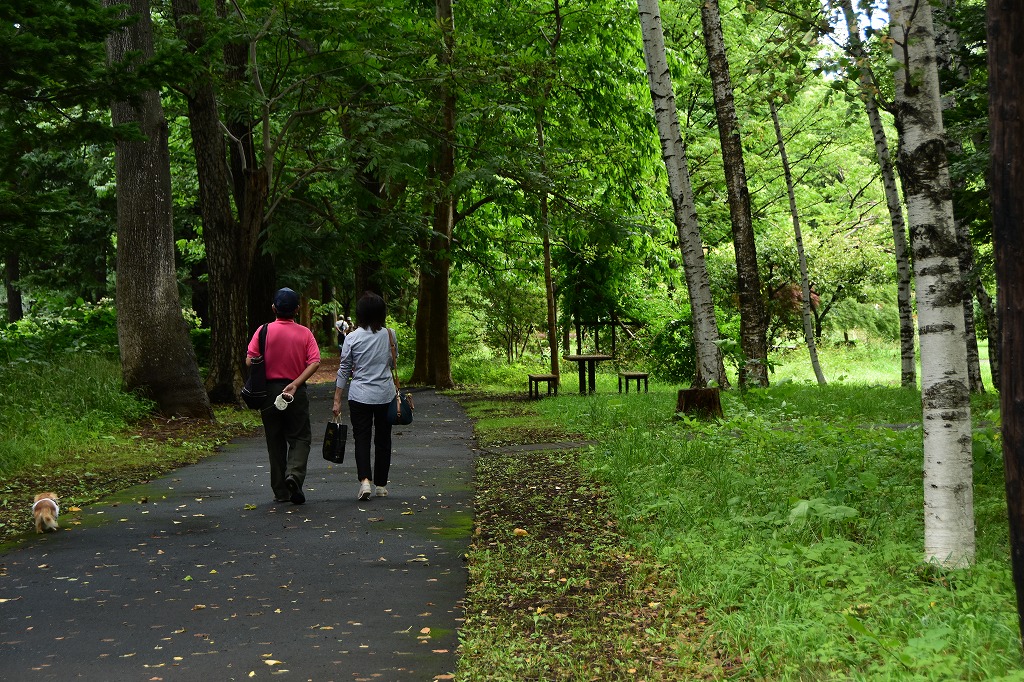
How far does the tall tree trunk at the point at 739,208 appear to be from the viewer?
16.5m

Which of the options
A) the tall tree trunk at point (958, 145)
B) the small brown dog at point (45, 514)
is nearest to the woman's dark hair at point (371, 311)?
the small brown dog at point (45, 514)

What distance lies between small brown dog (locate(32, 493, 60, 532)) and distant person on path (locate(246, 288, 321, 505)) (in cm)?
191

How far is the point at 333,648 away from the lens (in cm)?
511

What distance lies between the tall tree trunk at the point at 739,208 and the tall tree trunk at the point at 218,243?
9.39 m

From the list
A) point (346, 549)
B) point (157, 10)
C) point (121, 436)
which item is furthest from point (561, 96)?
point (346, 549)

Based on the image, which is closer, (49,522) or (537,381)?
(49,522)

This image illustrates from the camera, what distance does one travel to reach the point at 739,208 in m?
17.5

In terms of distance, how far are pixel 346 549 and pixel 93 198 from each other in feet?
91.9

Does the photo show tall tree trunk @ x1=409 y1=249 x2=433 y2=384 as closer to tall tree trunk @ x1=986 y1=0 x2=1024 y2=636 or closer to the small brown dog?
the small brown dog

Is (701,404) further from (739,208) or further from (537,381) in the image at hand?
(537,381)

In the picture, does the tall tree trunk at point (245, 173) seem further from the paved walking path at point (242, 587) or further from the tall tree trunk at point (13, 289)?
the tall tree trunk at point (13, 289)

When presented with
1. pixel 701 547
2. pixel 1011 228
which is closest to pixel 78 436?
pixel 701 547

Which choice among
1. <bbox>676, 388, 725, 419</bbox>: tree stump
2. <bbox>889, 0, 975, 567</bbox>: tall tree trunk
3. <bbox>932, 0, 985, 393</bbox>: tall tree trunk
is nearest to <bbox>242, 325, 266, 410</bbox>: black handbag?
<bbox>889, 0, 975, 567</bbox>: tall tree trunk

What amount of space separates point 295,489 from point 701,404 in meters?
6.13
